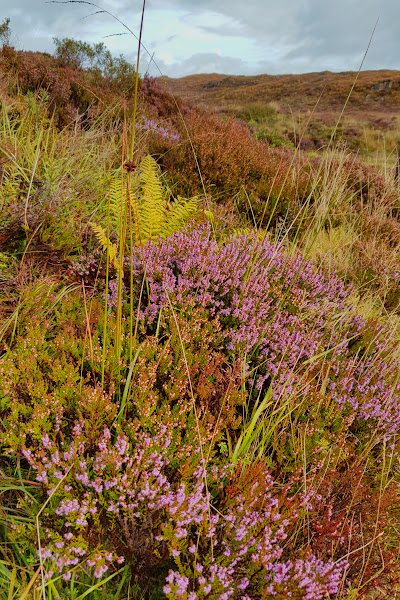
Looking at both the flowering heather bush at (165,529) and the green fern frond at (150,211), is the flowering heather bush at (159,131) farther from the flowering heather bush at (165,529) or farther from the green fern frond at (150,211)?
the flowering heather bush at (165,529)

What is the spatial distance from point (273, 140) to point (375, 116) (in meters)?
16.7

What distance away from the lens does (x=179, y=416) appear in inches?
61.8

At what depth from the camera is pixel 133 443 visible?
152 centimetres

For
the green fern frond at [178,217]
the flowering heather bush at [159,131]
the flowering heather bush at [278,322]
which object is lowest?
the flowering heather bush at [278,322]

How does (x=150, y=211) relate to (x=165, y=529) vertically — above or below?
above

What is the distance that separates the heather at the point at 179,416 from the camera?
1.20 m

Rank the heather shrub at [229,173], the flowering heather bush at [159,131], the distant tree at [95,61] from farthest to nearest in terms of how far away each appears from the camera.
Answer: the distant tree at [95,61] → the flowering heather bush at [159,131] → the heather shrub at [229,173]

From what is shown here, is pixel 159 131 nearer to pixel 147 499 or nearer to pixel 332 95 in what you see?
pixel 147 499

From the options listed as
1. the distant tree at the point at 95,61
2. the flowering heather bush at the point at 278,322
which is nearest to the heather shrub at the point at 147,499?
the flowering heather bush at the point at 278,322

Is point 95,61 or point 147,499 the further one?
point 95,61

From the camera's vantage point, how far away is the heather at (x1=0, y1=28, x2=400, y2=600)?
1196 mm

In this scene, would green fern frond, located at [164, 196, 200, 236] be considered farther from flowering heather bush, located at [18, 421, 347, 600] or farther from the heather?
flowering heather bush, located at [18, 421, 347, 600]

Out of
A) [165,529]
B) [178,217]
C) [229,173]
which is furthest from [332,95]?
[165,529]

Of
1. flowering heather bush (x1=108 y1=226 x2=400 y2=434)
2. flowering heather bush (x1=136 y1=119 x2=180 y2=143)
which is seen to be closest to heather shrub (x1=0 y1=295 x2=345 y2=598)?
flowering heather bush (x1=108 y1=226 x2=400 y2=434)
